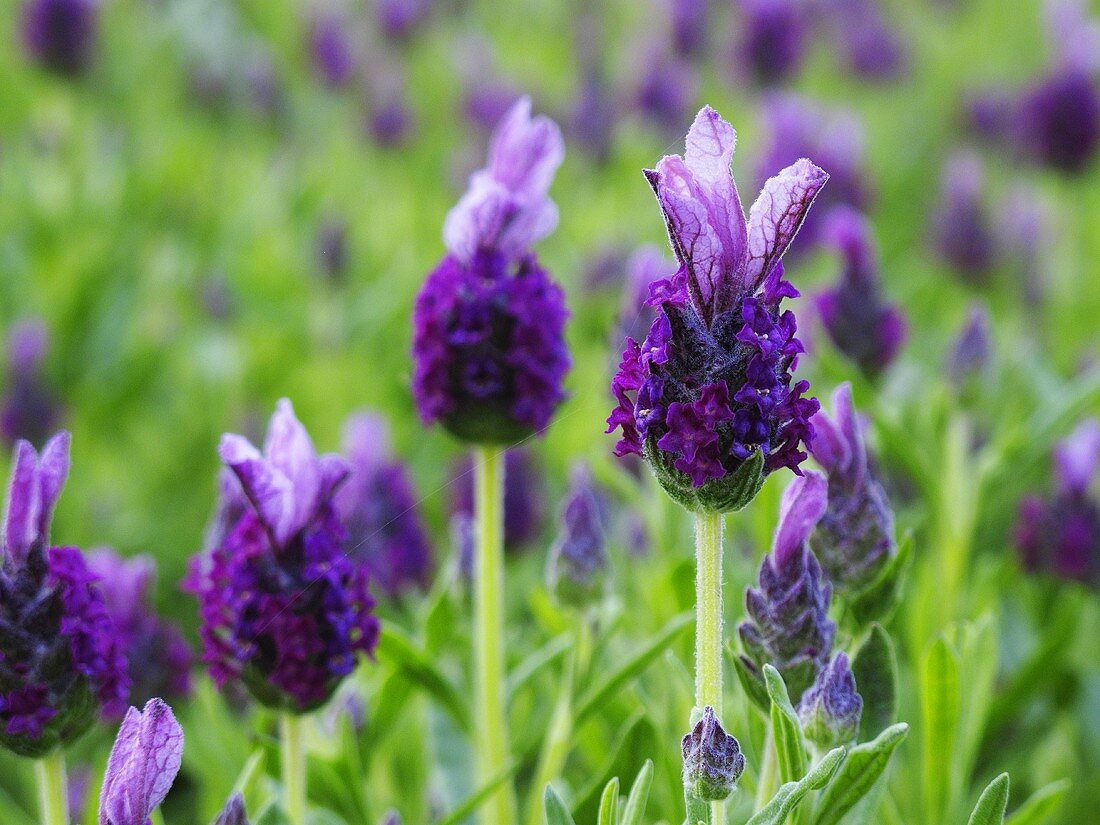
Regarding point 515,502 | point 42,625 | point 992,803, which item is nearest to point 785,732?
point 992,803

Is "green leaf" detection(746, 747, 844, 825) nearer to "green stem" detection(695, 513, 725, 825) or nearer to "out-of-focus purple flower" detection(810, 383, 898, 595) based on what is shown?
"green stem" detection(695, 513, 725, 825)

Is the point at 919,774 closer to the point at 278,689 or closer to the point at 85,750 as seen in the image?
the point at 278,689

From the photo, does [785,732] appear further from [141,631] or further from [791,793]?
[141,631]

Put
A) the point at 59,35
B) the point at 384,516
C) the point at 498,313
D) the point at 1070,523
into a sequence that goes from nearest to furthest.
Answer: the point at 498,313, the point at 1070,523, the point at 384,516, the point at 59,35

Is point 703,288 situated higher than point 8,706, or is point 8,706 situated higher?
point 703,288

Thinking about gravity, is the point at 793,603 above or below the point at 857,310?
below

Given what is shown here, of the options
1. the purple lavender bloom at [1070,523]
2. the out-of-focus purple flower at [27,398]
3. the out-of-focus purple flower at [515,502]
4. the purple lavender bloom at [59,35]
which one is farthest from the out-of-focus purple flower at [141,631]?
the purple lavender bloom at [59,35]

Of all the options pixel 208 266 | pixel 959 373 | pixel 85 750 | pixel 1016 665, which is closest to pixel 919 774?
pixel 1016 665
